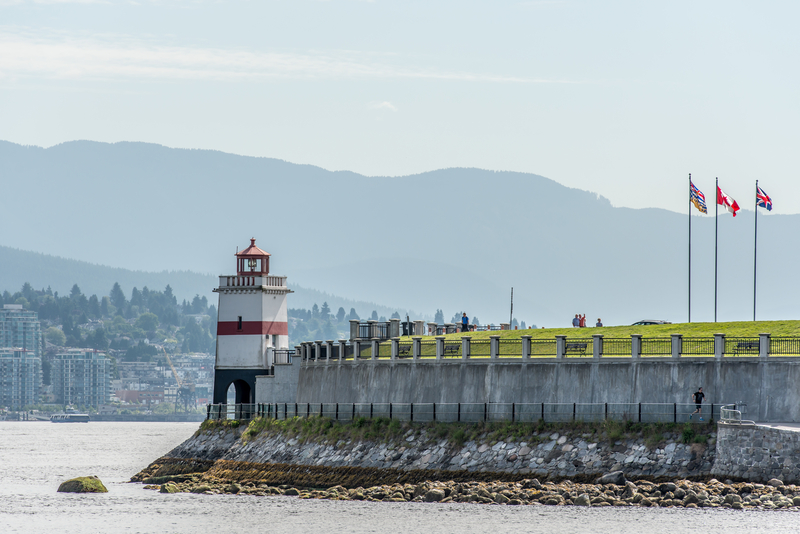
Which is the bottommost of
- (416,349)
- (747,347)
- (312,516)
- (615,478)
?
(312,516)

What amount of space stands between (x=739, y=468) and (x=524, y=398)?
12140mm

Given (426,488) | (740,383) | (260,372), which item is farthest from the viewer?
(260,372)

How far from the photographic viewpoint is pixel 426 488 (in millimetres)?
55656

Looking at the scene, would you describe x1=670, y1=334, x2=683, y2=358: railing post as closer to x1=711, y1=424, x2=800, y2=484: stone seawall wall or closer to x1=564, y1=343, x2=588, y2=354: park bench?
x1=564, y1=343, x2=588, y2=354: park bench

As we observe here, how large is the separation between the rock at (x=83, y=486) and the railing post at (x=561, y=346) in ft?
91.2

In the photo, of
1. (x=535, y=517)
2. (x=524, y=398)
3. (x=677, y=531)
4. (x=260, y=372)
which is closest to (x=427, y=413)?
(x=524, y=398)

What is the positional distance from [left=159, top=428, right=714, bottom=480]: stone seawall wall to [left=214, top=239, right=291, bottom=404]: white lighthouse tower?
586 inches

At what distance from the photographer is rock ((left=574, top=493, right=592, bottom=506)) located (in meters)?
49.7

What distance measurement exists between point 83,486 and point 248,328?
50.6 ft

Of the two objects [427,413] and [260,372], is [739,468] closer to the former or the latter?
[427,413]

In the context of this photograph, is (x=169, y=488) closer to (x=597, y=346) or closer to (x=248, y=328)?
(x=248, y=328)

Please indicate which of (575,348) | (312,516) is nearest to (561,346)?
(575,348)

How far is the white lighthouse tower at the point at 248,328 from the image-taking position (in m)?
82.9

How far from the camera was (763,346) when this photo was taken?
52250 millimetres
